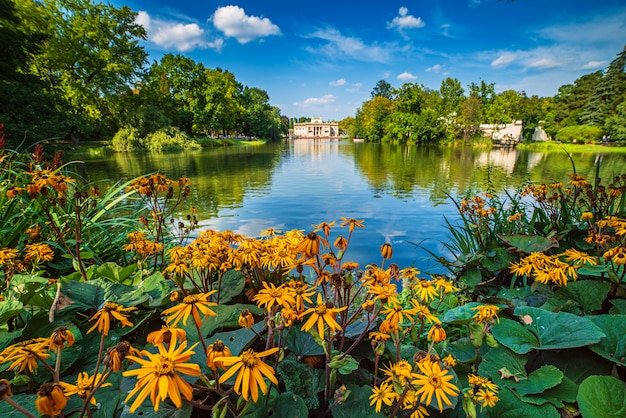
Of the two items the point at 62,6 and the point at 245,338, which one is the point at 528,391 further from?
the point at 62,6

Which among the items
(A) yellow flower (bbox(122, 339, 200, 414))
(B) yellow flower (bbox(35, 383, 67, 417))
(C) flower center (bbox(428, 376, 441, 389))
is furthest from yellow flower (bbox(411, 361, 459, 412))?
(B) yellow flower (bbox(35, 383, 67, 417))

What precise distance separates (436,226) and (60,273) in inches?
238

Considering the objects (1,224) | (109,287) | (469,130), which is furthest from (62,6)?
(469,130)

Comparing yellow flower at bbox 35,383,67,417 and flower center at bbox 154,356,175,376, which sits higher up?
flower center at bbox 154,356,175,376

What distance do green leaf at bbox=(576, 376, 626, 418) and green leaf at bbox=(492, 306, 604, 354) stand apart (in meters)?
0.14

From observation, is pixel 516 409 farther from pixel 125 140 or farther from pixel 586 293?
pixel 125 140

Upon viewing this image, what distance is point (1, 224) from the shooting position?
238cm

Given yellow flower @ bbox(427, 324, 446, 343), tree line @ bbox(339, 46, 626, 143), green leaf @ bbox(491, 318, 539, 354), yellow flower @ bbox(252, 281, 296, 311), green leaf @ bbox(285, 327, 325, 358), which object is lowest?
green leaf @ bbox(491, 318, 539, 354)

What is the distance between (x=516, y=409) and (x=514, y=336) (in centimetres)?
34

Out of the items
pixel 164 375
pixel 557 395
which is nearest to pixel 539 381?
pixel 557 395

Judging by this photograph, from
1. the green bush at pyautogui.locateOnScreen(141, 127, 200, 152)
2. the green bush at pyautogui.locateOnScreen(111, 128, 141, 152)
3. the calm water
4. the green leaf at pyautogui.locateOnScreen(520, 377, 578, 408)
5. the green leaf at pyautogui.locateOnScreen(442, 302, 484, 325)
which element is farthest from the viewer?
the green bush at pyautogui.locateOnScreen(141, 127, 200, 152)

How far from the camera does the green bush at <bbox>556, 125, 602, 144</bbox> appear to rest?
108ft

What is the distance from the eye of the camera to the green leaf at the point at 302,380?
907mm

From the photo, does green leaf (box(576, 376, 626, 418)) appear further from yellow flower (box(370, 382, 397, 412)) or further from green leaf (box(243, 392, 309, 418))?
green leaf (box(243, 392, 309, 418))
